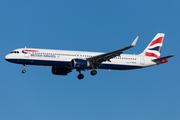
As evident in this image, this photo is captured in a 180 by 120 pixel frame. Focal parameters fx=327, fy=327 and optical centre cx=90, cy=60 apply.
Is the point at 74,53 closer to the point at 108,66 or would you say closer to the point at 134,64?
the point at 108,66

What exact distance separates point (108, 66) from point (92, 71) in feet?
10.7

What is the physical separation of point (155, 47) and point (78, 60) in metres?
18.8

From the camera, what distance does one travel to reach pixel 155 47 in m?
66.6

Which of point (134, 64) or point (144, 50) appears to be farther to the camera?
point (144, 50)

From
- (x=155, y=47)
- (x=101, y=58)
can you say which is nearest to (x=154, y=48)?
(x=155, y=47)

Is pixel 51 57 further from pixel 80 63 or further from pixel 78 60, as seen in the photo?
pixel 80 63

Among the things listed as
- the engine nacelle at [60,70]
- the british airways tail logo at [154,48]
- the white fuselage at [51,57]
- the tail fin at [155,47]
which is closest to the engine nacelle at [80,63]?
the white fuselage at [51,57]

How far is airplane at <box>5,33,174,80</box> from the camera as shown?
55.2 meters

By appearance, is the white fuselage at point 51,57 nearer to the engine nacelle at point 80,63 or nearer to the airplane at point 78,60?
the airplane at point 78,60

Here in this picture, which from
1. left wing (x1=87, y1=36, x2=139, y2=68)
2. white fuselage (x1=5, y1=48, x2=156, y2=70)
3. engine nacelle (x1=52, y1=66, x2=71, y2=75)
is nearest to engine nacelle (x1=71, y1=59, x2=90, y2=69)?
left wing (x1=87, y1=36, x2=139, y2=68)

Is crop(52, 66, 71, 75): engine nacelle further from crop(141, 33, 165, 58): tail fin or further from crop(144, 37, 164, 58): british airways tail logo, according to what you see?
crop(144, 37, 164, 58): british airways tail logo

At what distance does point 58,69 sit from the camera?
62562mm

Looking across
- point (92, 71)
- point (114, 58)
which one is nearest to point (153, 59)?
point (114, 58)

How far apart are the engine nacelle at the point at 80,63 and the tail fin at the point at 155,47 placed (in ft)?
47.6
